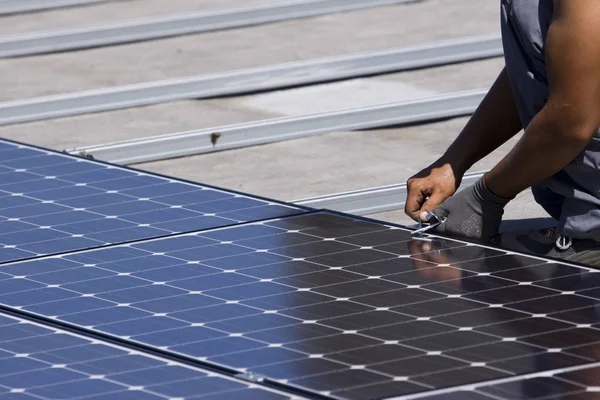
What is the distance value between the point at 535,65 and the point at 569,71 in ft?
1.03

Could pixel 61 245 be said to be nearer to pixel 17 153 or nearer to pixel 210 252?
pixel 210 252

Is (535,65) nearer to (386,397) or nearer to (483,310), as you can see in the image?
(483,310)

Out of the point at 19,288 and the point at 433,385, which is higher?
the point at 19,288

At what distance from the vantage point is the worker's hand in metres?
4.77

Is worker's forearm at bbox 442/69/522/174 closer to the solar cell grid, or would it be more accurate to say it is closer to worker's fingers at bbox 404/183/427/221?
worker's fingers at bbox 404/183/427/221

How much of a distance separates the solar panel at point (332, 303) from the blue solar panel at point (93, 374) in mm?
86

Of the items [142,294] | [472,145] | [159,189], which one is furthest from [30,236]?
[472,145]

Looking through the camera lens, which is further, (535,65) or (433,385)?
(535,65)

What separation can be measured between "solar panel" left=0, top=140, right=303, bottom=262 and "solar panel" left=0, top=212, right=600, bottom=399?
0.13 m

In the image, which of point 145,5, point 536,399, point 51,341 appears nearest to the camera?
point 536,399

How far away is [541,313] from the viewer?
150 inches

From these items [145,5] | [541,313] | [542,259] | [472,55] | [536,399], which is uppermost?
[145,5]

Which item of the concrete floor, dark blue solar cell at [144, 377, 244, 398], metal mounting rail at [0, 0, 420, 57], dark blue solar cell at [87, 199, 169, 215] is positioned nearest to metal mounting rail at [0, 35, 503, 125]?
the concrete floor

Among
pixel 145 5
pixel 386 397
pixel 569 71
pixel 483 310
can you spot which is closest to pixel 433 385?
pixel 386 397
